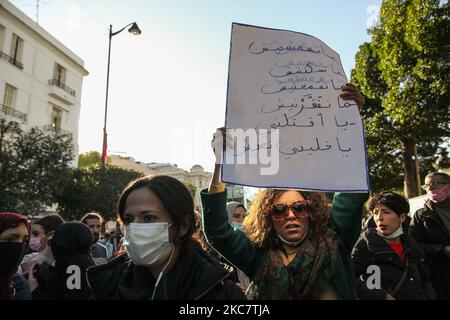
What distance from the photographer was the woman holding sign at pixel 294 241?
1698 millimetres

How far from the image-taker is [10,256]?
249 cm

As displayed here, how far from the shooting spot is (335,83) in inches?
80.4

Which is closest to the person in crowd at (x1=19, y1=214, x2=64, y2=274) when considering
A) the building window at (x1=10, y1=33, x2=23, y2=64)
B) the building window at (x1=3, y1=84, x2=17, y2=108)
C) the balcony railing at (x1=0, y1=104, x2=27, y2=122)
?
the balcony railing at (x1=0, y1=104, x2=27, y2=122)

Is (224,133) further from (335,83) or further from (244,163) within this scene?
(335,83)

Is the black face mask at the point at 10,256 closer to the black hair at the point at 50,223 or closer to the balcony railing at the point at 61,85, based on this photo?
the black hair at the point at 50,223

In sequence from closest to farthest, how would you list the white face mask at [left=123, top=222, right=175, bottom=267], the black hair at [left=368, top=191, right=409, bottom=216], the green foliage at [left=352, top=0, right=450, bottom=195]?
the white face mask at [left=123, top=222, right=175, bottom=267]
the black hair at [left=368, top=191, right=409, bottom=216]
the green foliage at [left=352, top=0, right=450, bottom=195]

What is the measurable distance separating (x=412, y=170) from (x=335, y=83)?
1747cm

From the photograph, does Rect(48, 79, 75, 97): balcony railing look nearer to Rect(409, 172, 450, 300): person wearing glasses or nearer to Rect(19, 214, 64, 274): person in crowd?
Rect(19, 214, 64, 274): person in crowd

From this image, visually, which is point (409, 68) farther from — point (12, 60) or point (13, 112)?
point (12, 60)

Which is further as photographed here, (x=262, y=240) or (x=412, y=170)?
(x=412, y=170)

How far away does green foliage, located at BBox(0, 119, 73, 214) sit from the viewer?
12789 millimetres

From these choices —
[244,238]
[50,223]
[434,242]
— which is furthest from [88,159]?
[244,238]

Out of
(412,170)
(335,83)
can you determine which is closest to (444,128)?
(412,170)
